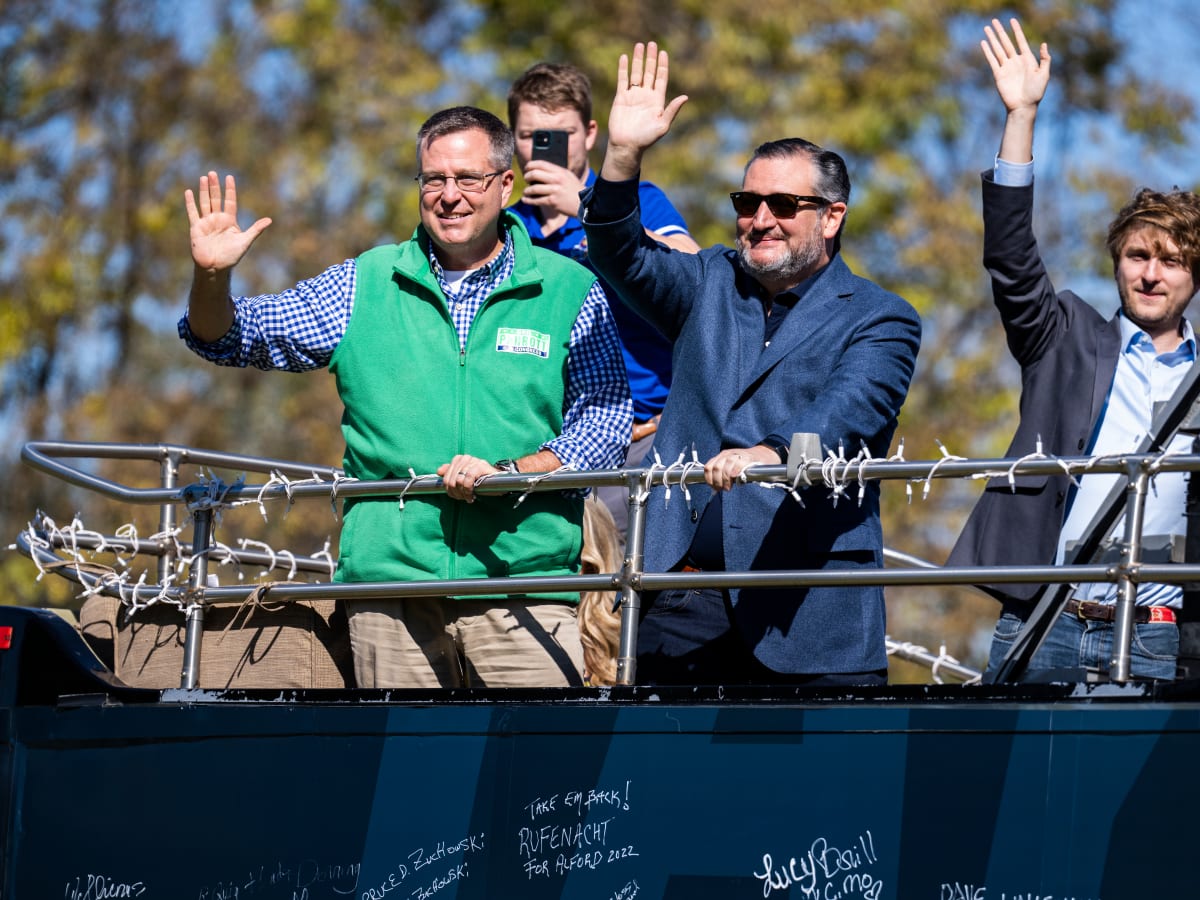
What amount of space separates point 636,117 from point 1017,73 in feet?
3.54

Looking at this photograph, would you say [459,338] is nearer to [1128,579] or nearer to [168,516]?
[168,516]

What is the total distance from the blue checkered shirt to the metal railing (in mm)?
421

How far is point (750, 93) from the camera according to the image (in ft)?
56.9

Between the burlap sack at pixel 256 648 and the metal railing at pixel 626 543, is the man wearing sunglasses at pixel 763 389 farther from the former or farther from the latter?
the burlap sack at pixel 256 648

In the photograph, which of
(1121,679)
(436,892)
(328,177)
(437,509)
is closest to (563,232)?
(437,509)

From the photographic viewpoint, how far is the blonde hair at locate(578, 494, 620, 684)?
5.76m

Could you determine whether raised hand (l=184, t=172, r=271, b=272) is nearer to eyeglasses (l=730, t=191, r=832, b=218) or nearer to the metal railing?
the metal railing

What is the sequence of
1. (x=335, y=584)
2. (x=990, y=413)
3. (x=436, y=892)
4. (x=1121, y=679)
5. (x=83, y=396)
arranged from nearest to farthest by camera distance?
1. (x=1121, y=679)
2. (x=436, y=892)
3. (x=335, y=584)
4. (x=990, y=413)
5. (x=83, y=396)

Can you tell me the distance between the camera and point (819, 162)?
16.7ft

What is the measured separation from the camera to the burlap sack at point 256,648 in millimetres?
5672

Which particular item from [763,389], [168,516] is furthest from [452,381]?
[168,516]

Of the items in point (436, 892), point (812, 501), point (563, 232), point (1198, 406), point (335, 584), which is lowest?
point (436, 892)

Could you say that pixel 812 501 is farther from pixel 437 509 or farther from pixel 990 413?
pixel 990 413

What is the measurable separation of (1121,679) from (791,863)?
0.83 m
